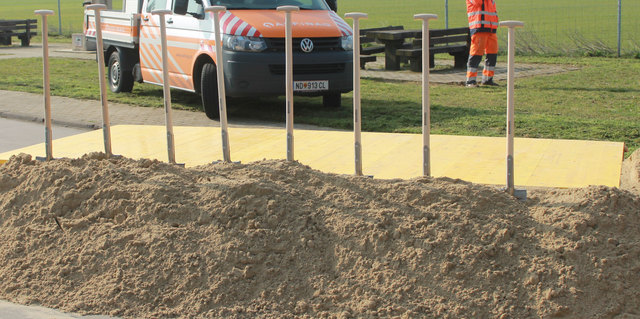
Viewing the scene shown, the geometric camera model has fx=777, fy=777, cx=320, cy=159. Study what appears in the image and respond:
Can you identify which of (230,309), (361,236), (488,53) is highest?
(488,53)

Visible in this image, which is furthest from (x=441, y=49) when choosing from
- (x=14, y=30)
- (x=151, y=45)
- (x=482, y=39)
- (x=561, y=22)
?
(x=14, y=30)

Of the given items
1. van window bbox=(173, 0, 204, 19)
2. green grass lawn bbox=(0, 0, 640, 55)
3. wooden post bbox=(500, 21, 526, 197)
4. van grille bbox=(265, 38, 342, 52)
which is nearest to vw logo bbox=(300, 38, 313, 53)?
van grille bbox=(265, 38, 342, 52)

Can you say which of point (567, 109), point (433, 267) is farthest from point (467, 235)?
point (567, 109)

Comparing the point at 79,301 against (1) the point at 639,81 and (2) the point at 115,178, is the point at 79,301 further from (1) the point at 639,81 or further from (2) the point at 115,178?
(1) the point at 639,81

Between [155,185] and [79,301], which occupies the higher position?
[155,185]

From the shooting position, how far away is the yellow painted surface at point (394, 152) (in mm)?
6207

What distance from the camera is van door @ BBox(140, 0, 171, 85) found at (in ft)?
38.5

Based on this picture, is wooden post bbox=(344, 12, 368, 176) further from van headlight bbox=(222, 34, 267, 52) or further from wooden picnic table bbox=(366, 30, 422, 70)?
wooden picnic table bbox=(366, 30, 422, 70)

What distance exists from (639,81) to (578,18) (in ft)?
65.6

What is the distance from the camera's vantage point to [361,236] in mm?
4441

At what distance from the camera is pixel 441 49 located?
16938 mm

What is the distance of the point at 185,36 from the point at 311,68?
1.97m

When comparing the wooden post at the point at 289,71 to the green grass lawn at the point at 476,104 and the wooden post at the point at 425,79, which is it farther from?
the green grass lawn at the point at 476,104

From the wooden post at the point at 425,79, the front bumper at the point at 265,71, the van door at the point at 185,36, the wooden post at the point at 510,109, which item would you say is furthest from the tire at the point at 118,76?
the wooden post at the point at 510,109
